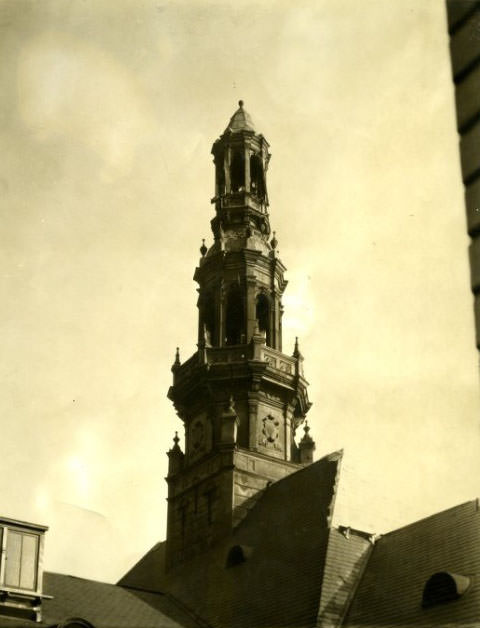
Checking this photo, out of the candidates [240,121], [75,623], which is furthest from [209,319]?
[75,623]

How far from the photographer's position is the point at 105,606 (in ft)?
102

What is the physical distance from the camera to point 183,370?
4212 centimetres

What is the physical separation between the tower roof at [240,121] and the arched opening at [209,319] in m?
8.92

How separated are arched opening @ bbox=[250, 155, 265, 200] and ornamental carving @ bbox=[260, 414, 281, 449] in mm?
11687

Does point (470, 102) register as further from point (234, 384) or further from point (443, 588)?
point (234, 384)

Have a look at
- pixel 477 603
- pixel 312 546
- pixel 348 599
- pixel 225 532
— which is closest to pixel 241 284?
pixel 225 532

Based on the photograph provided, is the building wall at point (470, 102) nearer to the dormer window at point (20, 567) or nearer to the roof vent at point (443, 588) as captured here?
the roof vent at point (443, 588)

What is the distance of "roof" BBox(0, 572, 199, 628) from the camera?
1162 inches

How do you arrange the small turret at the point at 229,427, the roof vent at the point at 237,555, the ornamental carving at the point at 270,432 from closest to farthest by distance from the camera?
the roof vent at the point at 237,555 < the small turret at the point at 229,427 < the ornamental carving at the point at 270,432

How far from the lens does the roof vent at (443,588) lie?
81.7 ft

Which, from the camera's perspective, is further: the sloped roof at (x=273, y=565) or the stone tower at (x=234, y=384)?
the stone tower at (x=234, y=384)

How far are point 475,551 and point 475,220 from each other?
19051 millimetres

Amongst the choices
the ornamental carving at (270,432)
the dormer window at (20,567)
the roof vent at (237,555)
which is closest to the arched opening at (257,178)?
the ornamental carving at (270,432)

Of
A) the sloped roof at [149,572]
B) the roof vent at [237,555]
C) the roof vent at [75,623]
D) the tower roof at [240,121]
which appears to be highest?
the tower roof at [240,121]
